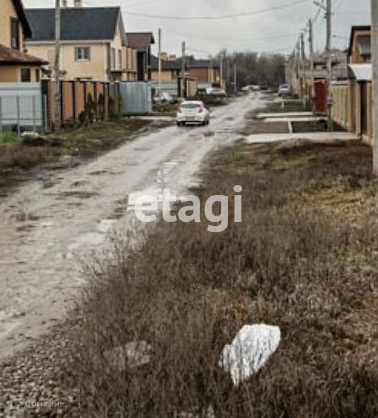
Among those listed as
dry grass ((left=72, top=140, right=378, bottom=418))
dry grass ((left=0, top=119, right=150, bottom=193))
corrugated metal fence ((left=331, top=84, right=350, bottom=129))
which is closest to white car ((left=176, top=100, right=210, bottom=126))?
dry grass ((left=0, top=119, right=150, bottom=193))

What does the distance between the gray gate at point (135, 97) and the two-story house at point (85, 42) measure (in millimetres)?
14692

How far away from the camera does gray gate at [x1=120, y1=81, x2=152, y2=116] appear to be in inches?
2143

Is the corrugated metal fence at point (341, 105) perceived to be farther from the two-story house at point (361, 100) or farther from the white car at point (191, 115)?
the white car at point (191, 115)

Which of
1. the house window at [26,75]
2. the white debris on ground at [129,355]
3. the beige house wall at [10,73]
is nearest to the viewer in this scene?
the white debris on ground at [129,355]

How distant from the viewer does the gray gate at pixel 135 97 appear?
54438 millimetres

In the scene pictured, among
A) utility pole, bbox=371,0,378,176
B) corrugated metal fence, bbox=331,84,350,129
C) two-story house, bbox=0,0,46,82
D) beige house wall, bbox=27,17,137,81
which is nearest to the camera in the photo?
utility pole, bbox=371,0,378,176

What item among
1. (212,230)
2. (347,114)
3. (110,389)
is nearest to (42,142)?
(347,114)

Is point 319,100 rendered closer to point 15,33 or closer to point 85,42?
point 15,33

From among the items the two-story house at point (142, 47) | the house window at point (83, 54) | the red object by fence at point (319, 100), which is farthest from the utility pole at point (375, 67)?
the two-story house at point (142, 47)

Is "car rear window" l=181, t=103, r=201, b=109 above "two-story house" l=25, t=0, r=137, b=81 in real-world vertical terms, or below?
below

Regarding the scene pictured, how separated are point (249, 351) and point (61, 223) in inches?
317

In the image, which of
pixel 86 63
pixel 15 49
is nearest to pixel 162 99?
pixel 86 63

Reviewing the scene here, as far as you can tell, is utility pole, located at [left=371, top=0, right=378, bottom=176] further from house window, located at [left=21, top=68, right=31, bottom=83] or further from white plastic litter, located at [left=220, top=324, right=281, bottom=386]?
house window, located at [left=21, top=68, right=31, bottom=83]

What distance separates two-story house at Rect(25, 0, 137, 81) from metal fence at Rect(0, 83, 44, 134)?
3244 centimetres
